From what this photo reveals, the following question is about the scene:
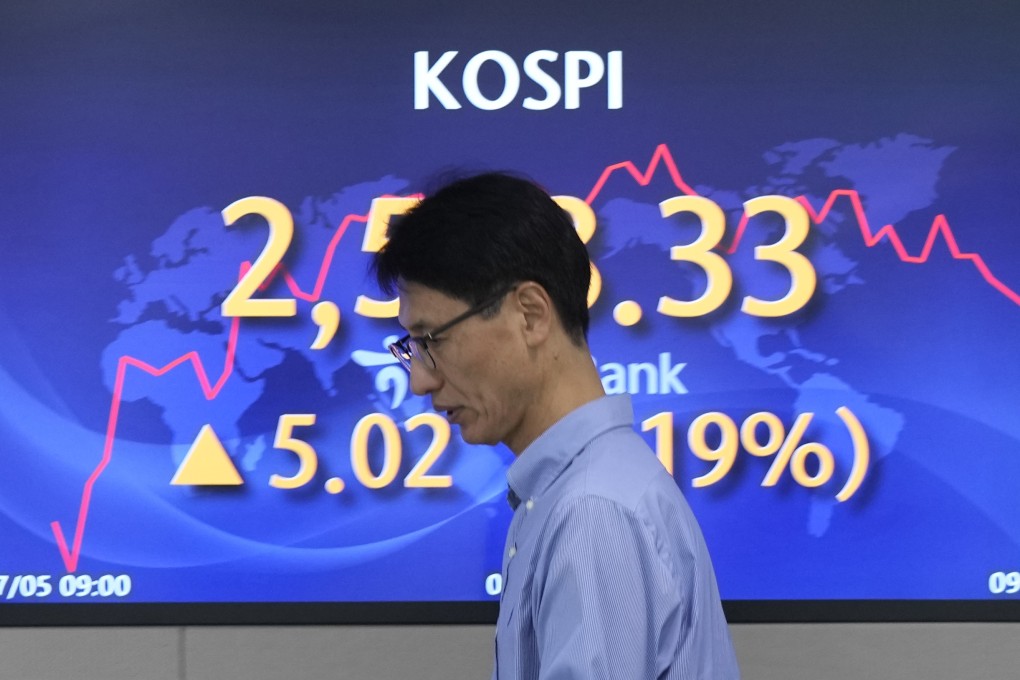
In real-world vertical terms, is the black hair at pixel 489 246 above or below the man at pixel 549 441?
above

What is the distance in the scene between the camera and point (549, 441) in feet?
3.71

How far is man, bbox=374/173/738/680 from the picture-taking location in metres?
0.98

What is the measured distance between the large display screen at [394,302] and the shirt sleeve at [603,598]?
1.32 meters

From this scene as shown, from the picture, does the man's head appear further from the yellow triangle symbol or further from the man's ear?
the yellow triangle symbol

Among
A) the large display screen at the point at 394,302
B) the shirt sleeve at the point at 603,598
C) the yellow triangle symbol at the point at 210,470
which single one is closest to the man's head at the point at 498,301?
the shirt sleeve at the point at 603,598

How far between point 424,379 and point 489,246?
18cm

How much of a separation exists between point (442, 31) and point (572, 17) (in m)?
0.27

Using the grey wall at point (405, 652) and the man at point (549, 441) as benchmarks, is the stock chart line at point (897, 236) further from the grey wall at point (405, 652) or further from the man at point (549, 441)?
the man at point (549, 441)

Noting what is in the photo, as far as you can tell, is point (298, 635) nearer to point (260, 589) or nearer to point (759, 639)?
point (260, 589)

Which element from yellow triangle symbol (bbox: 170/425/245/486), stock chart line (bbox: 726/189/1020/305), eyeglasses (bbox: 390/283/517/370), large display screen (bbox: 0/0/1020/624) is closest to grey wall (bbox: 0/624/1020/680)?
large display screen (bbox: 0/0/1020/624)

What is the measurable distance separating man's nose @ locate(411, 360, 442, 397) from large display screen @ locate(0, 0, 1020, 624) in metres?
1.09

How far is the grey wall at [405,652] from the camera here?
2.33m

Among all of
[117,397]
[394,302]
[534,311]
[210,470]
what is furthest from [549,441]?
[117,397]

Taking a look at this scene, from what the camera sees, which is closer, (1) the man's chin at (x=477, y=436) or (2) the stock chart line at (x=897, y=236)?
(1) the man's chin at (x=477, y=436)
